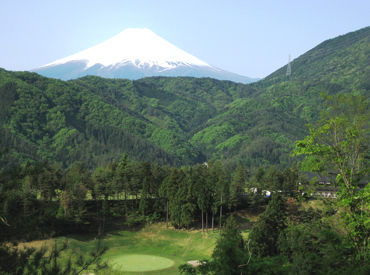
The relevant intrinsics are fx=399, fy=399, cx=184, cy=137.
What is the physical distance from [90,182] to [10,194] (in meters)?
74.7

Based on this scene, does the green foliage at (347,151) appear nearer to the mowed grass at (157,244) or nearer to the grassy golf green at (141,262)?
the grassy golf green at (141,262)

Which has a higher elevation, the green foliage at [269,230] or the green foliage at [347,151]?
the green foliage at [347,151]

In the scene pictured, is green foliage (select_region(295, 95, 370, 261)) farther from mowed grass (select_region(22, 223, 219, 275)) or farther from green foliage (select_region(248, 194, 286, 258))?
mowed grass (select_region(22, 223, 219, 275))

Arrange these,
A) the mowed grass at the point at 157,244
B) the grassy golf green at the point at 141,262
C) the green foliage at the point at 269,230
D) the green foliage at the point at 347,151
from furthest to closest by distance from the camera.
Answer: the mowed grass at the point at 157,244
the grassy golf green at the point at 141,262
the green foliage at the point at 269,230
the green foliage at the point at 347,151


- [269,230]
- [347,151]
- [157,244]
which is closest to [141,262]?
[157,244]

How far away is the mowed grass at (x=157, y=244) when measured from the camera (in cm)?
6412

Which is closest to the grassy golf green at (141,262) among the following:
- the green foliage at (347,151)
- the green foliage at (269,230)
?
the green foliage at (269,230)

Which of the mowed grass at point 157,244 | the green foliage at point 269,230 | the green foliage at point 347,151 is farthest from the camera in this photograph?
the mowed grass at point 157,244

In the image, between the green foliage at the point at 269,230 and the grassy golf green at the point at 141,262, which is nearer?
the green foliage at the point at 269,230

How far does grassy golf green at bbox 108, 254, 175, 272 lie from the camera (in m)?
58.1

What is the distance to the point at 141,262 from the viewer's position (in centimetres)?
6212

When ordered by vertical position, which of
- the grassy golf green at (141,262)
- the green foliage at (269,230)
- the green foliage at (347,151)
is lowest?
the grassy golf green at (141,262)

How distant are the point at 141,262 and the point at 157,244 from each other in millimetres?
12680

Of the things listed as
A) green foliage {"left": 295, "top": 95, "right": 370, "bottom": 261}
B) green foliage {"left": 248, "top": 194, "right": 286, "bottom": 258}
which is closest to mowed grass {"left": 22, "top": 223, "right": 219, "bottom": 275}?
green foliage {"left": 248, "top": 194, "right": 286, "bottom": 258}
